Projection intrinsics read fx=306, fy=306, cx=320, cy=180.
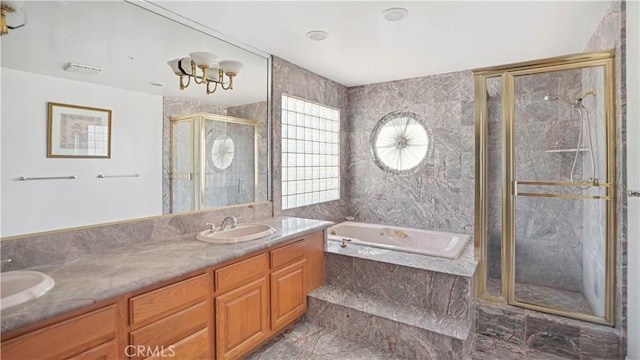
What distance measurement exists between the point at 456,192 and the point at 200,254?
9.82 ft

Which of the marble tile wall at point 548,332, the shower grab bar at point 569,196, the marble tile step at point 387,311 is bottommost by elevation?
the marble tile wall at point 548,332

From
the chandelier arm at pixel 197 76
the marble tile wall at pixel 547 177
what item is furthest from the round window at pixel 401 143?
the chandelier arm at pixel 197 76

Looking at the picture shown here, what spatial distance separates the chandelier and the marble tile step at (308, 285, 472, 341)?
2.01 m

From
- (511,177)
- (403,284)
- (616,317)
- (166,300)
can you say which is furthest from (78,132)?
(616,317)

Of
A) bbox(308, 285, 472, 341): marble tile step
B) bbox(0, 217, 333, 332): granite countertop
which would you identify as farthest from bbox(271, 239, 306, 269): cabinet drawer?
bbox(308, 285, 472, 341): marble tile step

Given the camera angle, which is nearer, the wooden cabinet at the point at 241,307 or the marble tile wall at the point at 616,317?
the wooden cabinet at the point at 241,307

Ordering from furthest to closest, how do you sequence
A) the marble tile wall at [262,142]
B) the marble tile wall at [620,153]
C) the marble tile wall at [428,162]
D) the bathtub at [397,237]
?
the marble tile wall at [428,162], the bathtub at [397,237], the marble tile wall at [262,142], the marble tile wall at [620,153]

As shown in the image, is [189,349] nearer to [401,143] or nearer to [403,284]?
[403,284]

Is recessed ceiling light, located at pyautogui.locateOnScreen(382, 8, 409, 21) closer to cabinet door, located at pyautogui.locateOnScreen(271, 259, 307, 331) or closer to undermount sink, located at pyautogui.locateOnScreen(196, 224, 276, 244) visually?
undermount sink, located at pyautogui.locateOnScreen(196, 224, 276, 244)

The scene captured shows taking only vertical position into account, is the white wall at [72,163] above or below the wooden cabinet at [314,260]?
above

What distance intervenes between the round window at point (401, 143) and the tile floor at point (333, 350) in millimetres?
2119

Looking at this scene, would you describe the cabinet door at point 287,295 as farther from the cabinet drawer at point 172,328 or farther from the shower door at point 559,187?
the shower door at point 559,187

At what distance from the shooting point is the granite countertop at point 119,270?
115cm

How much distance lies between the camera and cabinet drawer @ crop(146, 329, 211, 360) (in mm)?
1588
